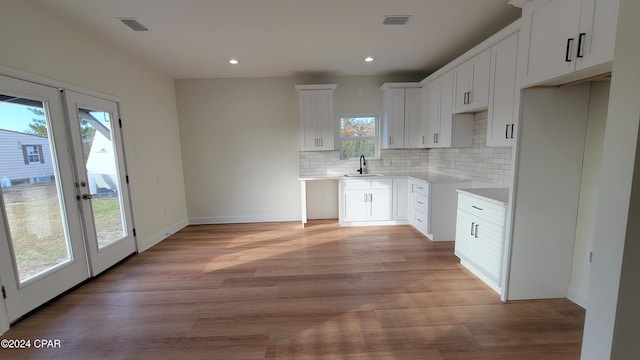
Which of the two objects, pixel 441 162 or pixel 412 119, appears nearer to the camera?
pixel 441 162

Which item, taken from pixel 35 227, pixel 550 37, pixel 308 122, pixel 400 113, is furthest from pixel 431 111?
pixel 35 227

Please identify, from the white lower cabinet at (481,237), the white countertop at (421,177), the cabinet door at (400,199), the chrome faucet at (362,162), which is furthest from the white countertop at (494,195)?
the chrome faucet at (362,162)

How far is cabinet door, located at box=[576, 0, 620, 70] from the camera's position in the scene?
139 centimetres

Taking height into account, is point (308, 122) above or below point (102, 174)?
above

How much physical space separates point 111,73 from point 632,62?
14.8ft

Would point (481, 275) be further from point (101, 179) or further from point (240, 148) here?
point (101, 179)

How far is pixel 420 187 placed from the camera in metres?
3.89

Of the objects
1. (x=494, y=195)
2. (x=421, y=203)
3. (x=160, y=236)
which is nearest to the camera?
(x=494, y=195)

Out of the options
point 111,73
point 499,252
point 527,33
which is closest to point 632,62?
point 527,33

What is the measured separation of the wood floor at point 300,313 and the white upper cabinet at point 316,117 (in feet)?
7.02

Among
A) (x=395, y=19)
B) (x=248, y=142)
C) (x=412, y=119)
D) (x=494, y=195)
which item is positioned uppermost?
(x=395, y=19)

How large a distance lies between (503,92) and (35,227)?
4753 mm

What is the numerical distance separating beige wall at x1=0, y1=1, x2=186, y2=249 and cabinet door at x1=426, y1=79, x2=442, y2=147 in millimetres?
4587

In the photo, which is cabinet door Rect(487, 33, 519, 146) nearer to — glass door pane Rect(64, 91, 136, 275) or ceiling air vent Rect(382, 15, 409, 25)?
ceiling air vent Rect(382, 15, 409, 25)
